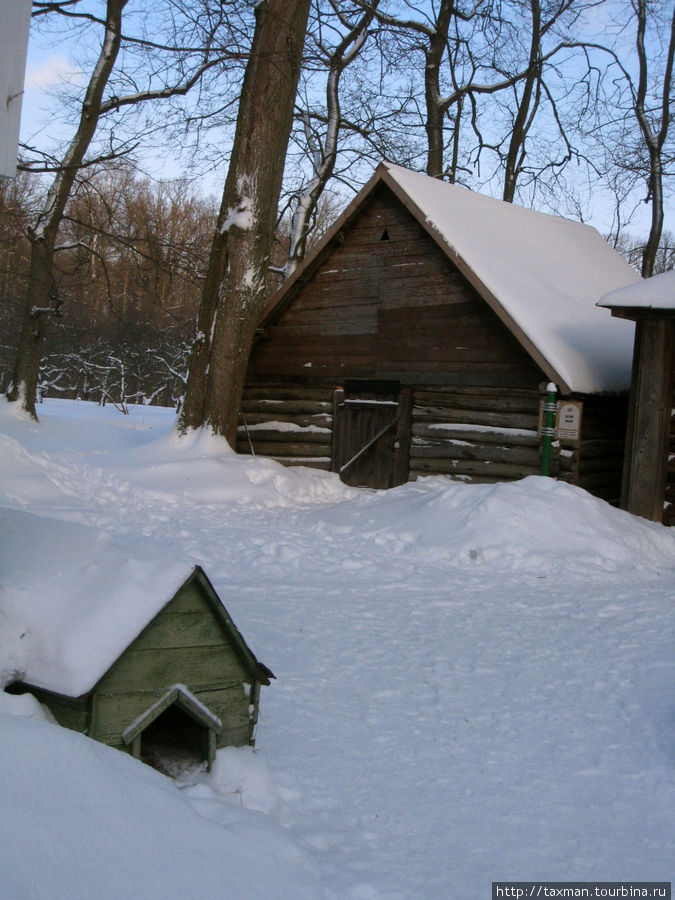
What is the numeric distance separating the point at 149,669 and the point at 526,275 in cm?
1146

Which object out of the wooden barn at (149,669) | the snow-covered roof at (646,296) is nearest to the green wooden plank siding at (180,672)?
the wooden barn at (149,669)

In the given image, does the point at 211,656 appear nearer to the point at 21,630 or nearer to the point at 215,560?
the point at 21,630

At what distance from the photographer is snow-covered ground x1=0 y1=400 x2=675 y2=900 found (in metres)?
2.77

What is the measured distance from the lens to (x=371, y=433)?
14.1 metres

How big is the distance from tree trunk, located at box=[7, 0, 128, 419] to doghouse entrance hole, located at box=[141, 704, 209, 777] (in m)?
14.4

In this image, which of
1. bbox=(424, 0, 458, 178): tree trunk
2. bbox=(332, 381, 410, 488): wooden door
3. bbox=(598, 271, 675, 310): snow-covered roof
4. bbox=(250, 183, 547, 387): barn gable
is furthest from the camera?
bbox=(424, 0, 458, 178): tree trunk

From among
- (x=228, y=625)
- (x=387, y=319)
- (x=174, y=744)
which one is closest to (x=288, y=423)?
(x=387, y=319)

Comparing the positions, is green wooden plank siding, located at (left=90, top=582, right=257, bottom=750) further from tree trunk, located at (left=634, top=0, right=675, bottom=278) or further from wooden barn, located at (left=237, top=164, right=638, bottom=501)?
tree trunk, located at (left=634, top=0, right=675, bottom=278)

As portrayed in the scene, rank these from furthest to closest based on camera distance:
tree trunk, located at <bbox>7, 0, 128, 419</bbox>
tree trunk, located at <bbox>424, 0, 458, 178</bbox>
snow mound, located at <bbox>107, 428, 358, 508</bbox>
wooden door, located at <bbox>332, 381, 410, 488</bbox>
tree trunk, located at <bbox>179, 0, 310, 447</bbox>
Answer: tree trunk, located at <bbox>424, 0, 458, 178</bbox> < tree trunk, located at <bbox>7, 0, 128, 419</bbox> < tree trunk, located at <bbox>179, 0, 310, 447</bbox> < wooden door, located at <bbox>332, 381, 410, 488</bbox> < snow mound, located at <bbox>107, 428, 358, 508</bbox>

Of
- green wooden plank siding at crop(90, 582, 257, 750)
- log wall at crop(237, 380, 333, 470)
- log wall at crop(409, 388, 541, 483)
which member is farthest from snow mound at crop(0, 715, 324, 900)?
log wall at crop(237, 380, 333, 470)

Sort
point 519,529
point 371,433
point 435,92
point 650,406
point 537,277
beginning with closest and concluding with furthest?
point 519,529
point 650,406
point 371,433
point 537,277
point 435,92

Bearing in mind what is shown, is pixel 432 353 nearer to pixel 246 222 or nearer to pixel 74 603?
pixel 246 222

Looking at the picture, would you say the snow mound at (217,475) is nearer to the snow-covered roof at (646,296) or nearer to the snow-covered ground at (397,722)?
the snow-covered ground at (397,722)

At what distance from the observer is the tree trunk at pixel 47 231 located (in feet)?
56.7
